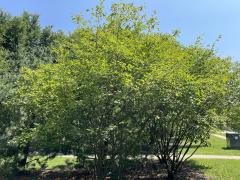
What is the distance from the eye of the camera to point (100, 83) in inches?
325

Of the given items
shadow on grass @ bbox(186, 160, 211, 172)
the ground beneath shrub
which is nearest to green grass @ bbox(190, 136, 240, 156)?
shadow on grass @ bbox(186, 160, 211, 172)

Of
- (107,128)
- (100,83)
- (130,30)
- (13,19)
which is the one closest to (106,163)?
(107,128)

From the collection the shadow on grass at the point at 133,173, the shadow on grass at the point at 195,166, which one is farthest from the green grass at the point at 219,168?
the shadow on grass at the point at 133,173

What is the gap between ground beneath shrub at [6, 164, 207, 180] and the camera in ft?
37.7

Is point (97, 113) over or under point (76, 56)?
under

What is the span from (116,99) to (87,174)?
4.93 m

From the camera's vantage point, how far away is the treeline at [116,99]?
319 inches

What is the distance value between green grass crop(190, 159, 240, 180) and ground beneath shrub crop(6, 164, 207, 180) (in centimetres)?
36

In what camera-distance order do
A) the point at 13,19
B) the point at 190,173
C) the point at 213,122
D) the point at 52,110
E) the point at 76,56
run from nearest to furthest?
1. the point at 52,110
2. the point at 76,56
3. the point at 213,122
4. the point at 190,173
5. the point at 13,19

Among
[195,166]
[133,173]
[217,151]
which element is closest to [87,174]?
[133,173]

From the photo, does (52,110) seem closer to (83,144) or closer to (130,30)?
(83,144)

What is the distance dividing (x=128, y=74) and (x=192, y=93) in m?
1.67

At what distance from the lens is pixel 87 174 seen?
474 inches

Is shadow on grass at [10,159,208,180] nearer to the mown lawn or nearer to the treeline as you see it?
the mown lawn
